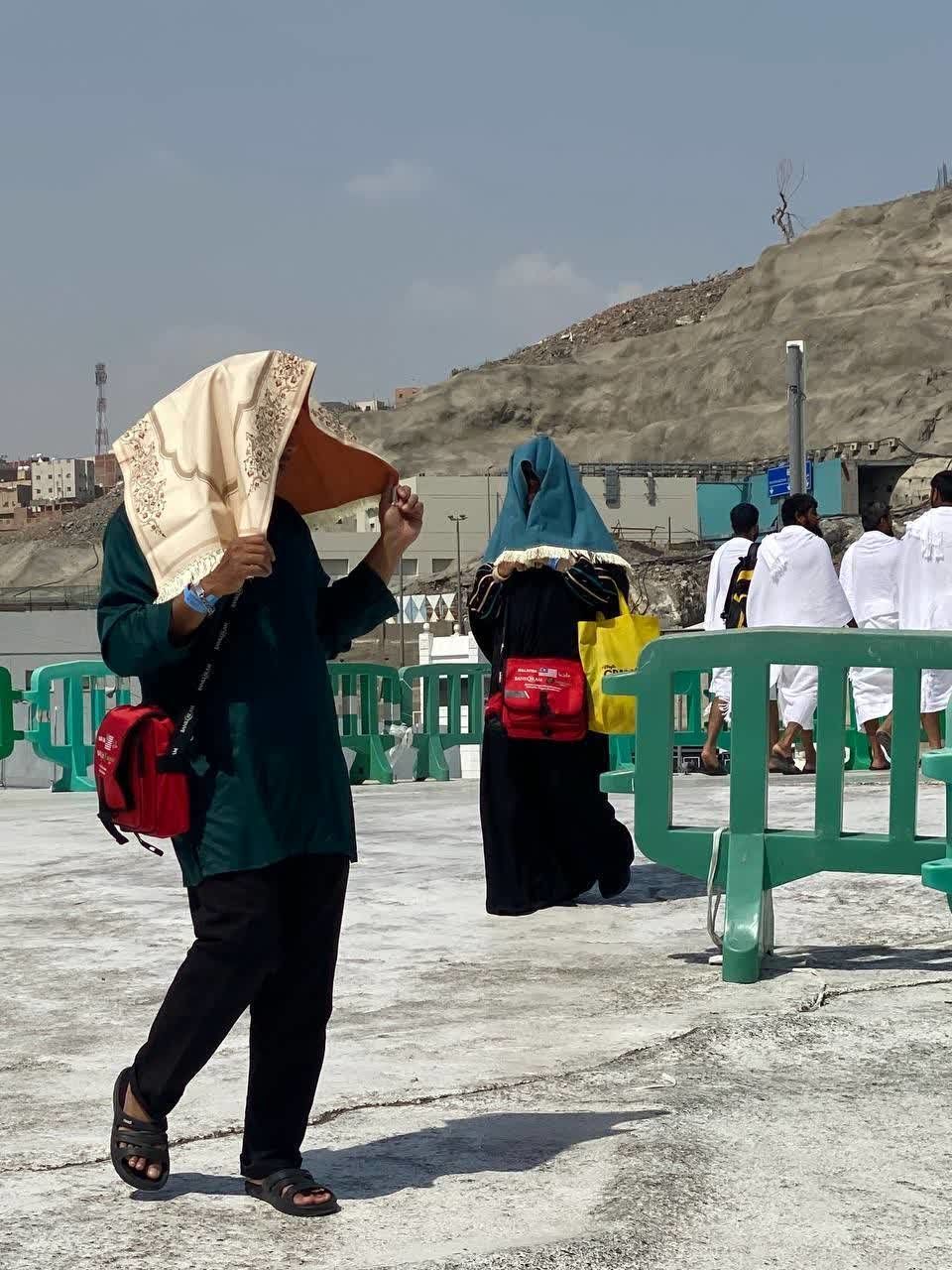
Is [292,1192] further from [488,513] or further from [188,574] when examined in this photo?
[488,513]

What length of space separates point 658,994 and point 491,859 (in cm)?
152

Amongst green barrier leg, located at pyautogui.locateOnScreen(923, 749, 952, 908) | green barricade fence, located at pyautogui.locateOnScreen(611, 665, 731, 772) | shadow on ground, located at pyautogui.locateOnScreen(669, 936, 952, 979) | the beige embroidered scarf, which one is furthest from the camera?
green barricade fence, located at pyautogui.locateOnScreen(611, 665, 731, 772)

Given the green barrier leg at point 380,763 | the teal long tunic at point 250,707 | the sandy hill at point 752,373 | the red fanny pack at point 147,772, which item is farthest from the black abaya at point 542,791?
the sandy hill at point 752,373

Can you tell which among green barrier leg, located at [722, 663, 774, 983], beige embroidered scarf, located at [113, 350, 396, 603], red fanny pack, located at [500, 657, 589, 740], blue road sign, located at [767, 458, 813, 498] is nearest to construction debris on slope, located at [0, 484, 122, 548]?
blue road sign, located at [767, 458, 813, 498]

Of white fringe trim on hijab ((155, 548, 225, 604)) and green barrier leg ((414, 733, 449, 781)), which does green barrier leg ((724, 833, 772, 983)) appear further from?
green barrier leg ((414, 733, 449, 781))

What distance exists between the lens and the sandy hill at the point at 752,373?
11612 centimetres

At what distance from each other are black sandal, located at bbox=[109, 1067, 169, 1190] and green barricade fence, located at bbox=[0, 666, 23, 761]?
8.94 metres

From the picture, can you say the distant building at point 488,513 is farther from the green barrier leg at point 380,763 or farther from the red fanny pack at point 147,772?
the red fanny pack at point 147,772

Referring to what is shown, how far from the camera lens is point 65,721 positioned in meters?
12.4

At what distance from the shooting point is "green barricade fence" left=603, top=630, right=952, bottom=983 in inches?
203

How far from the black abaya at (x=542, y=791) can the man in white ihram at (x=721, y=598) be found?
4.56 metres

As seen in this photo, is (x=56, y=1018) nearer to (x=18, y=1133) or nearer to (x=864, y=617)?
(x=18, y=1133)

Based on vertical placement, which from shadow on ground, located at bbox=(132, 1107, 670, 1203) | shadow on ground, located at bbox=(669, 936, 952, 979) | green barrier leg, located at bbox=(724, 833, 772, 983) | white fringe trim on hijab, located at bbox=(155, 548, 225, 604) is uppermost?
white fringe trim on hijab, located at bbox=(155, 548, 225, 604)

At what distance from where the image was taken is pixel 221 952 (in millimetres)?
3291
